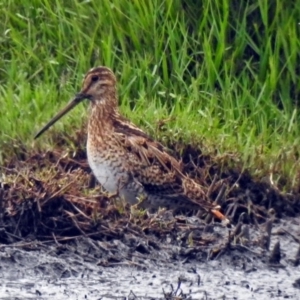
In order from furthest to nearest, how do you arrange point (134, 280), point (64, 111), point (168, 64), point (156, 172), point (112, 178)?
point (168, 64)
point (64, 111)
point (156, 172)
point (112, 178)
point (134, 280)

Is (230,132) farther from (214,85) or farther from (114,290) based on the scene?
(114,290)

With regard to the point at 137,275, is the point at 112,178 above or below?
above

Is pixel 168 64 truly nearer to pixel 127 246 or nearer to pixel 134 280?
pixel 127 246

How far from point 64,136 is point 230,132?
3.09 ft

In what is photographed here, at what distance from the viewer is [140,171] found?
7148mm

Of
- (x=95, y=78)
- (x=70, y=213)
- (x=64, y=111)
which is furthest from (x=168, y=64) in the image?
(x=70, y=213)

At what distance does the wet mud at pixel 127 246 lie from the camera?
249 inches

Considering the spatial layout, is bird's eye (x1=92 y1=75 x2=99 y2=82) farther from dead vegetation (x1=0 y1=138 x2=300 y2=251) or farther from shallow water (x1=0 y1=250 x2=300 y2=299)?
shallow water (x1=0 y1=250 x2=300 y2=299)

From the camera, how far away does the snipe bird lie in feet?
23.2

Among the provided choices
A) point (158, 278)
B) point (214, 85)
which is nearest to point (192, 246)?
point (158, 278)

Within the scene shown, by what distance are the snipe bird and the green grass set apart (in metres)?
0.44

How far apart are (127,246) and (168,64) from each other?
1.84 metres

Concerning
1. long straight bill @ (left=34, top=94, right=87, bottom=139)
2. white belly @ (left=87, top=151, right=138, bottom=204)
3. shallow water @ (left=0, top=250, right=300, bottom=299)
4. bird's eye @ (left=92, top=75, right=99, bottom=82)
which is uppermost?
bird's eye @ (left=92, top=75, right=99, bottom=82)

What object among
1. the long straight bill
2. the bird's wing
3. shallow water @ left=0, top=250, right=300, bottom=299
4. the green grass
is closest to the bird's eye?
the long straight bill
